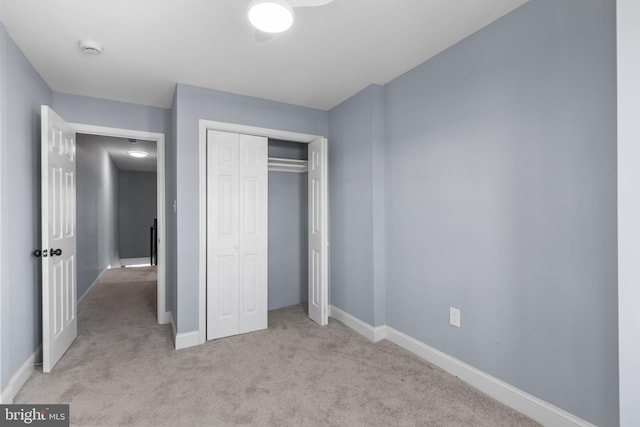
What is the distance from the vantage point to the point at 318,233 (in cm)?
357

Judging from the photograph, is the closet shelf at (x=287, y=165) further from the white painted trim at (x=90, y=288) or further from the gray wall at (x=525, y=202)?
the white painted trim at (x=90, y=288)

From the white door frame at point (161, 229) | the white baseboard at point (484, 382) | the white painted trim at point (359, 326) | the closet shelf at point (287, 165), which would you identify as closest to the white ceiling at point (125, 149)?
the white door frame at point (161, 229)

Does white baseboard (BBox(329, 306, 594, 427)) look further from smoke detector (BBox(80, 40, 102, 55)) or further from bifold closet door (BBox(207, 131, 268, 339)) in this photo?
smoke detector (BBox(80, 40, 102, 55))

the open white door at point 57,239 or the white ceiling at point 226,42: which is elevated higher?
the white ceiling at point 226,42

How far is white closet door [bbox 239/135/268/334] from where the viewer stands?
329cm

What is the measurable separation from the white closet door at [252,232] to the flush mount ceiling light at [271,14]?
1.75m

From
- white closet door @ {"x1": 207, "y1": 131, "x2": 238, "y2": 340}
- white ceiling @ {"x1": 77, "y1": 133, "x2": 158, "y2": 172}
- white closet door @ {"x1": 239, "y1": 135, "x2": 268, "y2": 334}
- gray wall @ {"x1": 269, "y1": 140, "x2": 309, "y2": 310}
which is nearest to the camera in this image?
white closet door @ {"x1": 207, "y1": 131, "x2": 238, "y2": 340}

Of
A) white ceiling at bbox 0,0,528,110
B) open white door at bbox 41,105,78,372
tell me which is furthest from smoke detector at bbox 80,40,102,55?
open white door at bbox 41,105,78,372

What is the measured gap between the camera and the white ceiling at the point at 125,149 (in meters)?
5.01

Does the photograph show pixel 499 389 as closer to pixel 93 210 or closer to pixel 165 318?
pixel 165 318

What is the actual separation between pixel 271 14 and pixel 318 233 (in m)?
2.37

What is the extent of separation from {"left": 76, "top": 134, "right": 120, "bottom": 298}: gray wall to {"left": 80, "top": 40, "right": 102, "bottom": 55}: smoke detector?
292 cm

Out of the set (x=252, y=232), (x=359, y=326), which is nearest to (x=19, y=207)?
(x=252, y=232)
